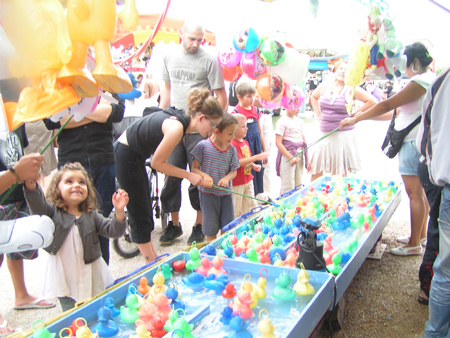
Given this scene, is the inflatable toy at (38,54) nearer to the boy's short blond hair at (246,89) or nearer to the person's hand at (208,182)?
Answer: the person's hand at (208,182)

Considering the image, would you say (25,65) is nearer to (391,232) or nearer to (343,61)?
(343,61)

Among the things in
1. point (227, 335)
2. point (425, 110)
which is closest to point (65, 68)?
point (227, 335)

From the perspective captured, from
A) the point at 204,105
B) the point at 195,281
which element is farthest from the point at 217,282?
the point at 204,105

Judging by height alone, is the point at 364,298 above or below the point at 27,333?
below

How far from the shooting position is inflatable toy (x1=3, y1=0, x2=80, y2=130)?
1.01 meters

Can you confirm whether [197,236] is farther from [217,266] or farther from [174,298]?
[174,298]

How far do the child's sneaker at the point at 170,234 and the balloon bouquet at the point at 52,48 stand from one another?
7.84 ft

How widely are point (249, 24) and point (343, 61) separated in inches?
42.7

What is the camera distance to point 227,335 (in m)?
1.18

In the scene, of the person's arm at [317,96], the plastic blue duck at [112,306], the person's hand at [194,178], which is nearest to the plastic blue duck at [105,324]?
the plastic blue duck at [112,306]

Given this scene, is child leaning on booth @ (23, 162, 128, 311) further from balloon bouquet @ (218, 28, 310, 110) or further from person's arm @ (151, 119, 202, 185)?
balloon bouquet @ (218, 28, 310, 110)

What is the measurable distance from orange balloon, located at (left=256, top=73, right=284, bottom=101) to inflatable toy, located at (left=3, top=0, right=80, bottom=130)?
2308 millimetres

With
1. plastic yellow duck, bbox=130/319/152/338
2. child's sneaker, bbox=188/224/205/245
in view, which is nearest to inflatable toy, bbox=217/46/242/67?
child's sneaker, bbox=188/224/205/245

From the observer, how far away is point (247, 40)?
9.55 feet
